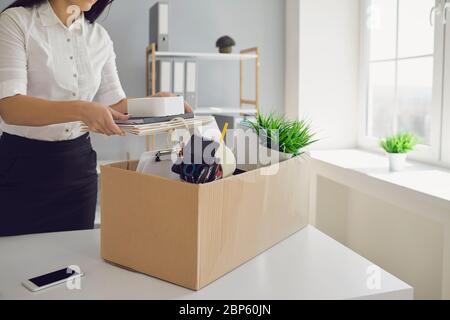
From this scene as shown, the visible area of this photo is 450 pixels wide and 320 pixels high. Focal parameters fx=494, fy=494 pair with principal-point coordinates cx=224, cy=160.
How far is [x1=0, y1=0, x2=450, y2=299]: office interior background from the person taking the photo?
7.85 ft

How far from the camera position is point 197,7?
3055 millimetres

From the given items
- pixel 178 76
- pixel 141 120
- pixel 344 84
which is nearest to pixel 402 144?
pixel 344 84

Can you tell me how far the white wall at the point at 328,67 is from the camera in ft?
9.98

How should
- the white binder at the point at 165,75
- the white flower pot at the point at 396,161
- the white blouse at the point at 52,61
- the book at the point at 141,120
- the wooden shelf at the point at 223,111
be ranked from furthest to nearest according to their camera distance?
the wooden shelf at the point at 223,111 < the white binder at the point at 165,75 < the white flower pot at the point at 396,161 < the white blouse at the point at 52,61 < the book at the point at 141,120

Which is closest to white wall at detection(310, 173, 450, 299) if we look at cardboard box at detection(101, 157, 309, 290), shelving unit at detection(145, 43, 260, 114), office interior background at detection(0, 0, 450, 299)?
office interior background at detection(0, 0, 450, 299)

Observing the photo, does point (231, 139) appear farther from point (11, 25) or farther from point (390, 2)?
point (390, 2)

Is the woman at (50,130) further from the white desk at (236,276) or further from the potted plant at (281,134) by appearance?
the potted plant at (281,134)

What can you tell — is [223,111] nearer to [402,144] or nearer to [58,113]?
[402,144]

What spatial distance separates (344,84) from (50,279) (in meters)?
2.58

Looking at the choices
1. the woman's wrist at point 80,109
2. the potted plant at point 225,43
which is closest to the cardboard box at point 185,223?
the woman's wrist at point 80,109

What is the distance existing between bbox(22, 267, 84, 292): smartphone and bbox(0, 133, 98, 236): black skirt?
0.61 meters

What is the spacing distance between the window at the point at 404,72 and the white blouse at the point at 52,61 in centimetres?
158
